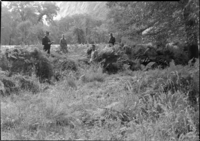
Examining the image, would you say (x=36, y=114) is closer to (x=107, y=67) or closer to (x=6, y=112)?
(x=6, y=112)

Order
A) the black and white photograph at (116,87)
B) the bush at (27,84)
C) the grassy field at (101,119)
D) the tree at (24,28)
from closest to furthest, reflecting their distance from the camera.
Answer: the grassy field at (101,119) < the black and white photograph at (116,87) < the bush at (27,84) < the tree at (24,28)

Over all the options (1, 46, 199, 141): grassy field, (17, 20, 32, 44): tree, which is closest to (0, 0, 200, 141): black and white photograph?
(1, 46, 199, 141): grassy field

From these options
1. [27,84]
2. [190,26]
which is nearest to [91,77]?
[27,84]

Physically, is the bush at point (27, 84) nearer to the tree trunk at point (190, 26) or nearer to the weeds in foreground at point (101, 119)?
Answer: the weeds in foreground at point (101, 119)

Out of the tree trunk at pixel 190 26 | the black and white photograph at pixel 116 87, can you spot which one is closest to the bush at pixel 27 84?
the black and white photograph at pixel 116 87

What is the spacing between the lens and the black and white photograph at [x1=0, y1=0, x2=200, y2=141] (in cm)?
402

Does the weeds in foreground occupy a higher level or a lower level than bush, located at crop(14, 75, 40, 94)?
lower

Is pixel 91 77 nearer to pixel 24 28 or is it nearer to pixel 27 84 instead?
pixel 27 84

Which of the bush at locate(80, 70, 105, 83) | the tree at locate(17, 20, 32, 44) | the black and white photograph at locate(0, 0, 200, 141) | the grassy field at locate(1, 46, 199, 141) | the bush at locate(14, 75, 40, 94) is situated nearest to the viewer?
the grassy field at locate(1, 46, 199, 141)

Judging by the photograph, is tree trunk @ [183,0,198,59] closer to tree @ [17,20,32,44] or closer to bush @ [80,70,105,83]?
bush @ [80,70,105,83]

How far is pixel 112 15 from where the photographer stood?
10.7 metres

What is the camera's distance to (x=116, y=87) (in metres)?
7.59

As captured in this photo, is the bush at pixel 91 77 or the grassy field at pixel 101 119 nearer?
the grassy field at pixel 101 119

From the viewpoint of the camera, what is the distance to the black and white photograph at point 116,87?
158 inches
